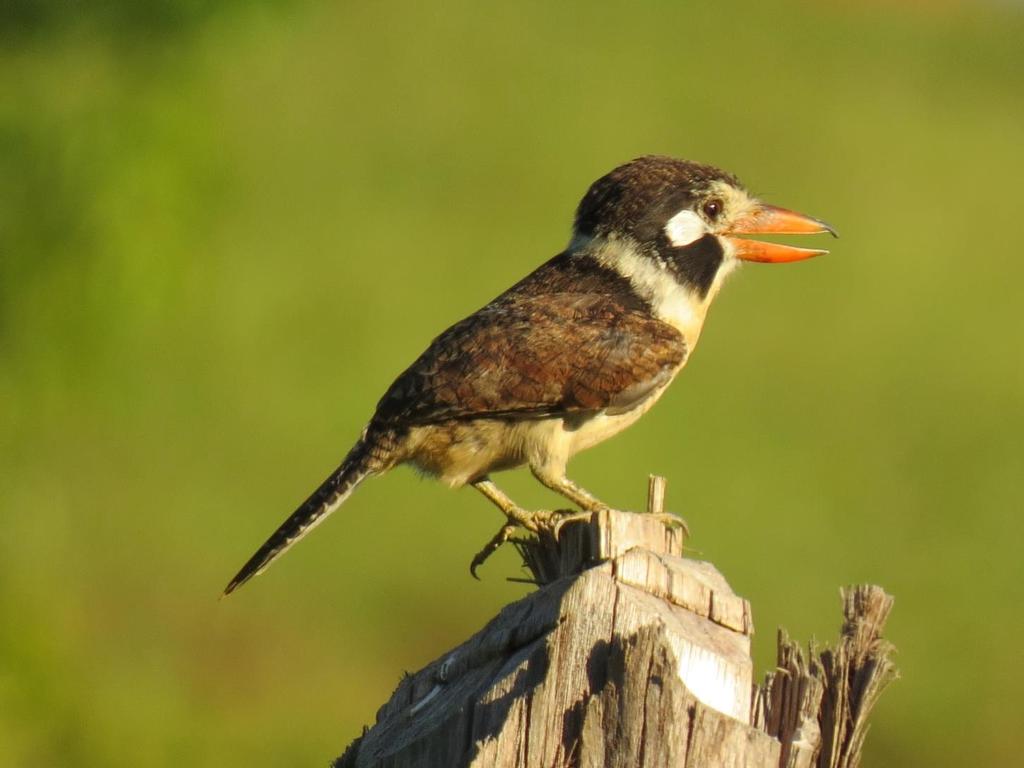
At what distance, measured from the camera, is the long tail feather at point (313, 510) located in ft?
18.7

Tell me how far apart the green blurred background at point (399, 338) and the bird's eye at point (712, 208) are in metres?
3.67

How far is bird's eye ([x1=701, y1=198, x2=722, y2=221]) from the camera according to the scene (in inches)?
263

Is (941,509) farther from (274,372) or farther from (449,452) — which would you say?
(449,452)

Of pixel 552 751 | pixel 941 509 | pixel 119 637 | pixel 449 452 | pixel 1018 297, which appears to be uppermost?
pixel 1018 297

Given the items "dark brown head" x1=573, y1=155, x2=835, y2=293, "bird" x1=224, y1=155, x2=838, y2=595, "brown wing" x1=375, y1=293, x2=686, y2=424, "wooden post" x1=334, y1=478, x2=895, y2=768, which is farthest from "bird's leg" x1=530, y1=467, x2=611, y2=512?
"wooden post" x1=334, y1=478, x2=895, y2=768

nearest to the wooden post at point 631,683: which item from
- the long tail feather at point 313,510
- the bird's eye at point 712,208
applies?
the long tail feather at point 313,510

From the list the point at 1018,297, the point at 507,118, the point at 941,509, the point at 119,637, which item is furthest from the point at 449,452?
the point at 507,118

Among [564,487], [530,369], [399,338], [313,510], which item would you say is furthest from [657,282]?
[399,338]

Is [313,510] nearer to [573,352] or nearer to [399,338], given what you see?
[573,352]

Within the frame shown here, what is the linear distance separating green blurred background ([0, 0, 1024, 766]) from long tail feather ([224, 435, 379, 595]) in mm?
3521

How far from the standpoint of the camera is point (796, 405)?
19031 millimetres

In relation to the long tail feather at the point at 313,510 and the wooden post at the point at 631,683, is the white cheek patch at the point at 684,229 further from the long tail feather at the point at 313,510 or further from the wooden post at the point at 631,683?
the wooden post at the point at 631,683

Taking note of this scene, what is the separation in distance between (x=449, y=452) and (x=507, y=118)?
18.9 metres

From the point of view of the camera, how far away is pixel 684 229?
6.66 metres
